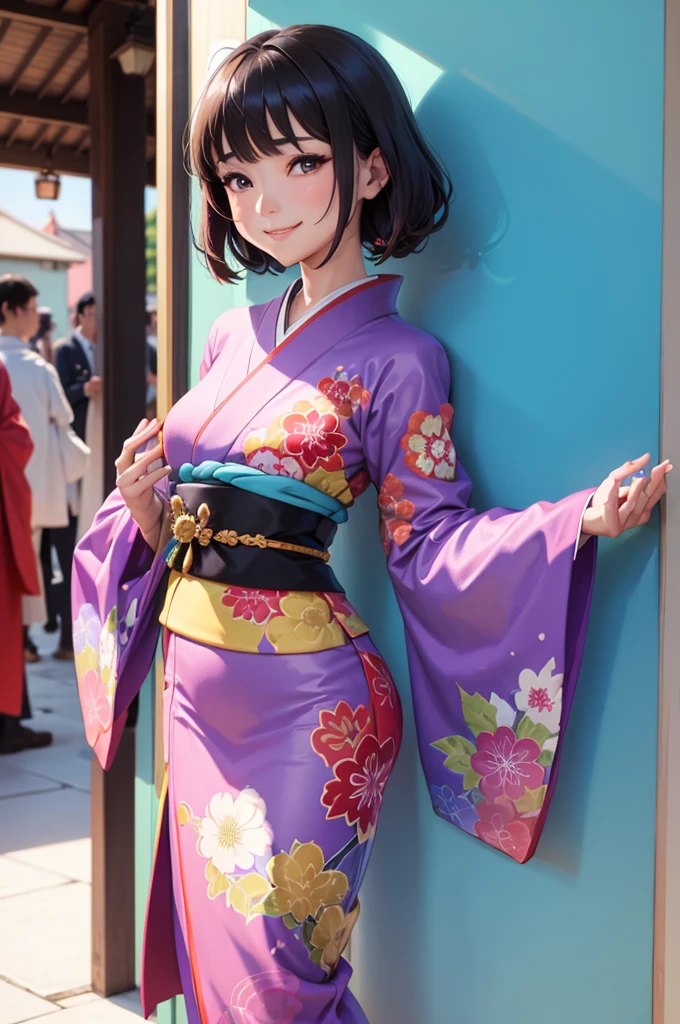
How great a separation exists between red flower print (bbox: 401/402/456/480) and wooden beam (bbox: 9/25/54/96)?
2482 mm

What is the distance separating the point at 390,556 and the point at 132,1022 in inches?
55.3

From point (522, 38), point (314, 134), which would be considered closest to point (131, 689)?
point (314, 134)

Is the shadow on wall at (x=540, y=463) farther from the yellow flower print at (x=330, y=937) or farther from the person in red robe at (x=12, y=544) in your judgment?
the person in red robe at (x=12, y=544)

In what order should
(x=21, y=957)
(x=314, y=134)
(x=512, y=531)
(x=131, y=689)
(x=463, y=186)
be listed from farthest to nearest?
(x=21, y=957)
(x=131, y=689)
(x=463, y=186)
(x=314, y=134)
(x=512, y=531)

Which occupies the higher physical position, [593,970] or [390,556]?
[390,556]

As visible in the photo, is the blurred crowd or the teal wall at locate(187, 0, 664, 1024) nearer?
the teal wall at locate(187, 0, 664, 1024)

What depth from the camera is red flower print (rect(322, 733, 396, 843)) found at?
1289 millimetres

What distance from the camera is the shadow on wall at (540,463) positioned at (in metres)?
1.23

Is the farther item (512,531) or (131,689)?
(131,689)

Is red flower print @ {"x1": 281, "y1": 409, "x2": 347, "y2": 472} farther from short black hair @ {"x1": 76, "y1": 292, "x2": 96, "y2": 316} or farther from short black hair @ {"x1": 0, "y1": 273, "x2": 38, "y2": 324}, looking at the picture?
short black hair @ {"x1": 76, "y1": 292, "x2": 96, "y2": 316}

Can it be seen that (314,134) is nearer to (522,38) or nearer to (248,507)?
(522,38)

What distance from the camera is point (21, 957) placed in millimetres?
2447

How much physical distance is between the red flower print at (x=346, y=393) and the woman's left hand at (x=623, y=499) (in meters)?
0.34

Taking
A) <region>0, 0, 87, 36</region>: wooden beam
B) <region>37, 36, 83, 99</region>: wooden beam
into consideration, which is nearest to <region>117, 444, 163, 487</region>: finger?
<region>0, 0, 87, 36</region>: wooden beam
